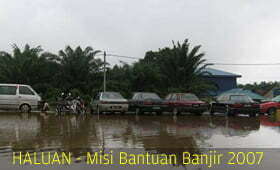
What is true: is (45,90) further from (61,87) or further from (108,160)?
(108,160)

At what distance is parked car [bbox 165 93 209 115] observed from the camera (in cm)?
1823

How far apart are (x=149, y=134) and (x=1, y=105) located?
40.5 ft

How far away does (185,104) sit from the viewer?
18344mm

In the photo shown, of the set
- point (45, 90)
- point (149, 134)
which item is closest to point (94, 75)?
point (45, 90)

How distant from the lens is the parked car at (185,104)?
1823 centimetres

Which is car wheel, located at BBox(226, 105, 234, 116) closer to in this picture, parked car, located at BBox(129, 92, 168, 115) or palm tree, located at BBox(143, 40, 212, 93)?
parked car, located at BBox(129, 92, 168, 115)

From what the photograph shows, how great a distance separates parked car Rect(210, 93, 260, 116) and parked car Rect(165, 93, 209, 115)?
104 cm

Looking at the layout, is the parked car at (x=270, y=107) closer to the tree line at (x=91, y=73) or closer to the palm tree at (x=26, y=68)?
the tree line at (x=91, y=73)

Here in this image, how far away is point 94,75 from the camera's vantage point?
31094 millimetres

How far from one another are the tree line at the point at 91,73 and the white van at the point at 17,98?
937cm

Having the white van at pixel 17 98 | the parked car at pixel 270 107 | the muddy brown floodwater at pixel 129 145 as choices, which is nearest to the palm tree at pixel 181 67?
the parked car at pixel 270 107

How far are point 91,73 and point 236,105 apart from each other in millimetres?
17159

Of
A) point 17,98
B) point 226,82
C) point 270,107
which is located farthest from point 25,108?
point 226,82

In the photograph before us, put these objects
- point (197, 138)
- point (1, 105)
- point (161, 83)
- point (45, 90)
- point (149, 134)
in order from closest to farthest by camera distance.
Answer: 1. point (197, 138)
2. point (149, 134)
3. point (1, 105)
4. point (45, 90)
5. point (161, 83)
